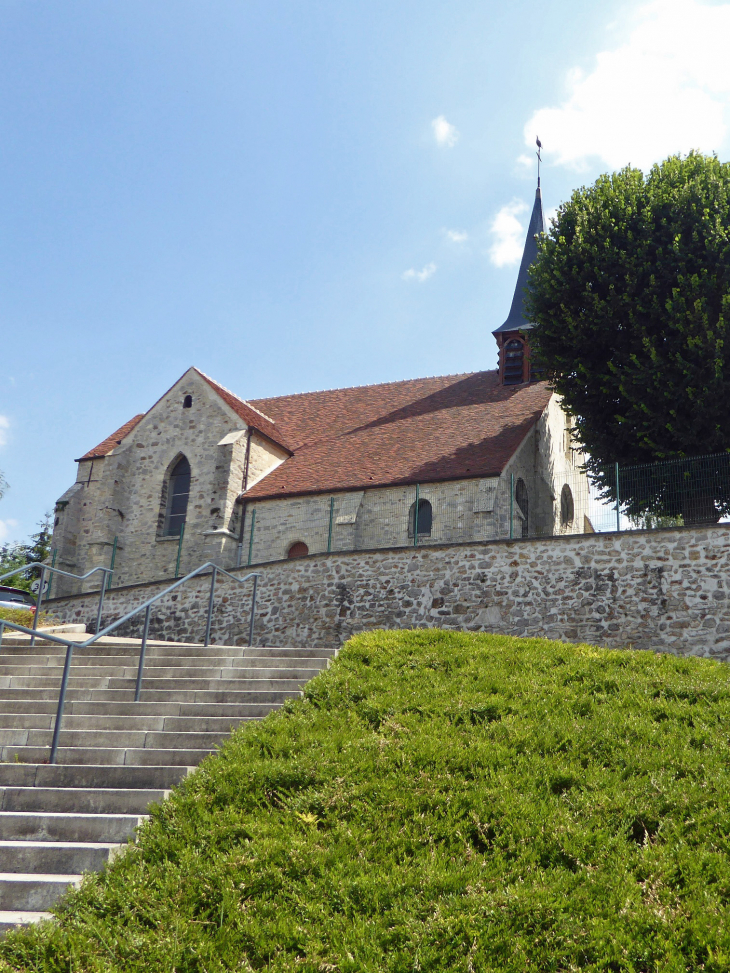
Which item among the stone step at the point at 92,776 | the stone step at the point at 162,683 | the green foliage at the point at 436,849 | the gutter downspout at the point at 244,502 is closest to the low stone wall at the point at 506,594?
the gutter downspout at the point at 244,502

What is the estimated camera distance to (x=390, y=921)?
5531mm

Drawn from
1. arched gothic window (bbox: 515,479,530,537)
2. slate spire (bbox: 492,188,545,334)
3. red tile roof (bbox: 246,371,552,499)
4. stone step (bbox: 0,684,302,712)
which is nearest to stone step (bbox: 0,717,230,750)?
stone step (bbox: 0,684,302,712)

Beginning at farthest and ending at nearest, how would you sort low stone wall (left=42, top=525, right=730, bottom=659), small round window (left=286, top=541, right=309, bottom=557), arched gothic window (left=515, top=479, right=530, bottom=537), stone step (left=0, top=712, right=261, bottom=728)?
small round window (left=286, top=541, right=309, bottom=557)
arched gothic window (left=515, top=479, right=530, bottom=537)
low stone wall (left=42, top=525, right=730, bottom=659)
stone step (left=0, top=712, right=261, bottom=728)

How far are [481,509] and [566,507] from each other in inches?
252

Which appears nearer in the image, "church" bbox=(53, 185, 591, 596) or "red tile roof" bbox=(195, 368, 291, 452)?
"church" bbox=(53, 185, 591, 596)

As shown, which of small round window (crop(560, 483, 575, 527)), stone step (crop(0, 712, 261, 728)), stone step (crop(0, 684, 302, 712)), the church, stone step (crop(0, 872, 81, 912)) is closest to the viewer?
stone step (crop(0, 872, 81, 912))

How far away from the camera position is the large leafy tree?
58.3 feet

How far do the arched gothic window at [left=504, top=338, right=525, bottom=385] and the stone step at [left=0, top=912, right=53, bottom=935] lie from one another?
2258cm

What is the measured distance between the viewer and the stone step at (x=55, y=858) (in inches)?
245

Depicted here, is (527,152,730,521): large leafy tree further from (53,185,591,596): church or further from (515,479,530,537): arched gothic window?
(515,479,530,537): arched gothic window

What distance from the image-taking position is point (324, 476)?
2297cm

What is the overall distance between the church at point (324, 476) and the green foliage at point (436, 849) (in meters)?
12.1

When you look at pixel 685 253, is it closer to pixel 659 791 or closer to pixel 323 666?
pixel 323 666

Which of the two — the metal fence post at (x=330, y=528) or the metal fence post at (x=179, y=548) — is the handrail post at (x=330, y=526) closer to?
the metal fence post at (x=330, y=528)
